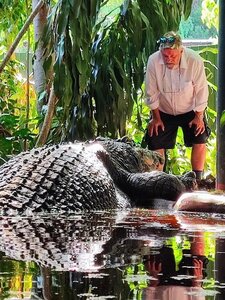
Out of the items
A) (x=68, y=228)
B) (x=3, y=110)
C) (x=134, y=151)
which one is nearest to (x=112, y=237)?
(x=68, y=228)

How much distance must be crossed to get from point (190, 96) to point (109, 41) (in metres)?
0.96

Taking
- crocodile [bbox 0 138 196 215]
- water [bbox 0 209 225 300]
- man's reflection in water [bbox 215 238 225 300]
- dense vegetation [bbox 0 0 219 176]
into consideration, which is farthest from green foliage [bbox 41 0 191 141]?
man's reflection in water [bbox 215 238 225 300]

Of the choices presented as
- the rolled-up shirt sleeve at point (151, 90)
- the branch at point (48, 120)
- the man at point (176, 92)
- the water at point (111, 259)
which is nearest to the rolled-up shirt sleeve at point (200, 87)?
the man at point (176, 92)

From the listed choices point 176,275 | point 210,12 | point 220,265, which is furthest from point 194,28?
point 176,275

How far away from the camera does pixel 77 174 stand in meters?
3.44

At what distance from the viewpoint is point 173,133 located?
19.3 ft

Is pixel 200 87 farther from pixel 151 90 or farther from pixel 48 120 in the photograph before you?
pixel 48 120

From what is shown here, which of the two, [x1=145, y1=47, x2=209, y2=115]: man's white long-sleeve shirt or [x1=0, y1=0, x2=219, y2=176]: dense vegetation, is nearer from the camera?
[x1=0, y1=0, x2=219, y2=176]: dense vegetation

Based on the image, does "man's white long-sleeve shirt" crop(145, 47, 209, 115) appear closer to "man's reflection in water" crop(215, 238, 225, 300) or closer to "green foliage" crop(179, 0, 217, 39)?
"man's reflection in water" crop(215, 238, 225, 300)

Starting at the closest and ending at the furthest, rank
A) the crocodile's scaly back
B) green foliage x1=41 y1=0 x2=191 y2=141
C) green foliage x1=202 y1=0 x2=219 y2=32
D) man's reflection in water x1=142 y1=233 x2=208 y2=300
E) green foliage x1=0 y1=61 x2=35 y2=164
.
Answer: man's reflection in water x1=142 y1=233 x2=208 y2=300 → the crocodile's scaly back → green foliage x1=41 y1=0 x2=191 y2=141 → green foliage x1=0 y1=61 x2=35 y2=164 → green foliage x1=202 y1=0 x2=219 y2=32

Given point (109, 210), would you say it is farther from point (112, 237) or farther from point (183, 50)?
point (183, 50)

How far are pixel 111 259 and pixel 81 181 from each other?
1.68 metres

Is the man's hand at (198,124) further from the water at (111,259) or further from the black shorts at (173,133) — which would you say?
the water at (111,259)

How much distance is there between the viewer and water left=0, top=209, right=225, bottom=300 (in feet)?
4.37
